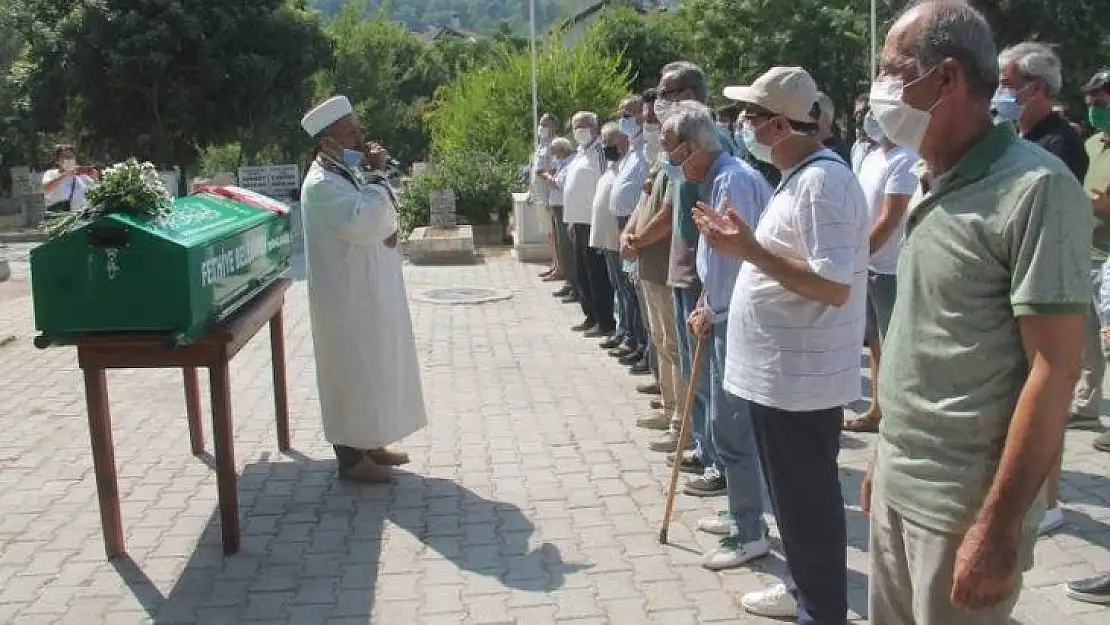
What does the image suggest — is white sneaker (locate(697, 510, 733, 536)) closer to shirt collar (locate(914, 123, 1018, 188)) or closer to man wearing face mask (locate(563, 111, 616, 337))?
shirt collar (locate(914, 123, 1018, 188))

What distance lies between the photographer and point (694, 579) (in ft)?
14.6

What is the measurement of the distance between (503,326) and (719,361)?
6.32 m

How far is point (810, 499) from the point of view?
3.48 m

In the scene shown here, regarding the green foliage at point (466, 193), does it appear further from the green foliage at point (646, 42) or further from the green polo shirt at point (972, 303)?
the green foliage at point (646, 42)

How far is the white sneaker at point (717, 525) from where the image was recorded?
16.0 ft

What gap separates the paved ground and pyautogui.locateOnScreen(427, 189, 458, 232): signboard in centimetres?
922

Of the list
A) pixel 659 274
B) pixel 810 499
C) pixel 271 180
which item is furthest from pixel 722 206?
pixel 271 180

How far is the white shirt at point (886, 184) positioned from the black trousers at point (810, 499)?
8.22 ft

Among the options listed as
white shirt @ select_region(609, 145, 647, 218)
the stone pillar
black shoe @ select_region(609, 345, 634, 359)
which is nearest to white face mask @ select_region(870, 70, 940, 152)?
white shirt @ select_region(609, 145, 647, 218)

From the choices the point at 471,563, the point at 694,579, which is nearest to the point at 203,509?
the point at 471,563

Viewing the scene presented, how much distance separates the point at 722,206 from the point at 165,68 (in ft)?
59.8

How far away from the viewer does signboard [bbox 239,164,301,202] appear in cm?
1955

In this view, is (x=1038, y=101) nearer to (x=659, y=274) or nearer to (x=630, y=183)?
(x=659, y=274)

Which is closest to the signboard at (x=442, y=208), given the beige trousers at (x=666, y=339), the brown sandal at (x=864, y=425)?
the beige trousers at (x=666, y=339)
